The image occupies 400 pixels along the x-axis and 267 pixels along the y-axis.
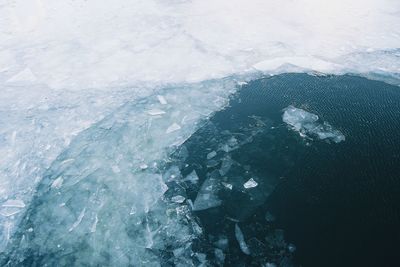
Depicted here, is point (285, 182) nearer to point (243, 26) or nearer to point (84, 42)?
point (243, 26)

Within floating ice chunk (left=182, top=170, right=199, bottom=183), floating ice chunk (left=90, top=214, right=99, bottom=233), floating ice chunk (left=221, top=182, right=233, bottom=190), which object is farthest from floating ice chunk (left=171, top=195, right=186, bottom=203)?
floating ice chunk (left=90, top=214, right=99, bottom=233)

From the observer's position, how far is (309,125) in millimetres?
2451

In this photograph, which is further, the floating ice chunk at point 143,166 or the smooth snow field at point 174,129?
the floating ice chunk at point 143,166

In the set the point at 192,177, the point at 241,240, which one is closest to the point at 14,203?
the point at 192,177

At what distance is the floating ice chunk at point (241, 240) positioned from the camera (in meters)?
1.70

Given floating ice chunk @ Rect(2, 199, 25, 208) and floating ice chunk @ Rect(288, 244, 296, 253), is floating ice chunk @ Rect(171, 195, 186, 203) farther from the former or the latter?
floating ice chunk @ Rect(2, 199, 25, 208)

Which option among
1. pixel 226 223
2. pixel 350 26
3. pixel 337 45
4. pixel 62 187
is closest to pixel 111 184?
pixel 62 187

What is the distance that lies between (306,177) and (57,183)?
6.24 ft

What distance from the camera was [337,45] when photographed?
12.4ft

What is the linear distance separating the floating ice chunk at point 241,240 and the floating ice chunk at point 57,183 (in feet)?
4.67

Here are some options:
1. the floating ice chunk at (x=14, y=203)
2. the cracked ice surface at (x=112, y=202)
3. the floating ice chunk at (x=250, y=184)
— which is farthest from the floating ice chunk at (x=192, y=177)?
the floating ice chunk at (x=14, y=203)

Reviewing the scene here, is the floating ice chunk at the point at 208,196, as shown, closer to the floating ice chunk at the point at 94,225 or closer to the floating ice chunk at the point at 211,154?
the floating ice chunk at the point at 211,154

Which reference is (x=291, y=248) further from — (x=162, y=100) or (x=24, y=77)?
(x=24, y=77)

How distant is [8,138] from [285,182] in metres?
2.60
